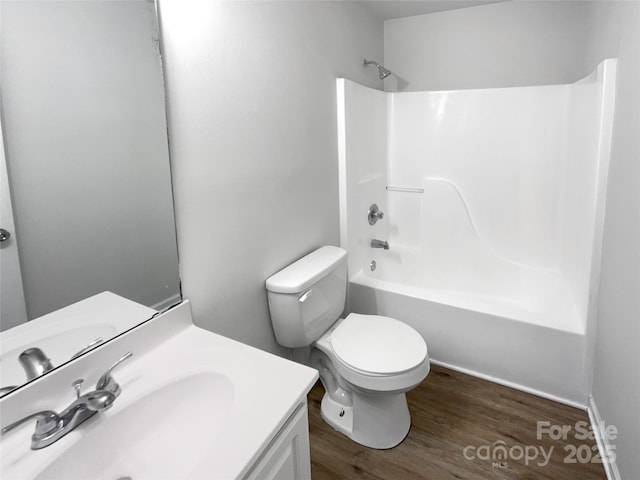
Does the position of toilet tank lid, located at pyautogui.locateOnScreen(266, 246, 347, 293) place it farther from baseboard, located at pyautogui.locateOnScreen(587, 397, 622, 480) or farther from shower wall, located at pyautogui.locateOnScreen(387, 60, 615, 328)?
baseboard, located at pyautogui.locateOnScreen(587, 397, 622, 480)

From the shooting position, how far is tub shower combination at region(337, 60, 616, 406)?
1968 mm

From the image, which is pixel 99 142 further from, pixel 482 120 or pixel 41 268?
pixel 482 120

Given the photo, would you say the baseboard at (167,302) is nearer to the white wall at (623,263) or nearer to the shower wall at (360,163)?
the shower wall at (360,163)

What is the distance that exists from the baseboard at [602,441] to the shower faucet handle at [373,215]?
1.53m

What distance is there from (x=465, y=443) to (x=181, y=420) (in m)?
1.35

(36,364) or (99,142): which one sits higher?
(99,142)

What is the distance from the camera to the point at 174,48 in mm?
1230

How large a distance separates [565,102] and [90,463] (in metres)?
2.82

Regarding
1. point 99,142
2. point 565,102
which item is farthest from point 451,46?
point 99,142

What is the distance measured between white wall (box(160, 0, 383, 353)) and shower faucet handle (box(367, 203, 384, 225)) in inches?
20.7

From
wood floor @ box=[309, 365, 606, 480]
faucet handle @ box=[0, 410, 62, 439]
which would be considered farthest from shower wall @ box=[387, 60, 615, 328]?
faucet handle @ box=[0, 410, 62, 439]

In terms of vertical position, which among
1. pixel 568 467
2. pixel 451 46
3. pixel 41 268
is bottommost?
pixel 568 467

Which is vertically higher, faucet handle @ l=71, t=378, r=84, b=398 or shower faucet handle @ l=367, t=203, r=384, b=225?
shower faucet handle @ l=367, t=203, r=384, b=225

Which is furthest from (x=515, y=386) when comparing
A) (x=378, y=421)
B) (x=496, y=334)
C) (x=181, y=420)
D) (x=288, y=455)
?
(x=181, y=420)
